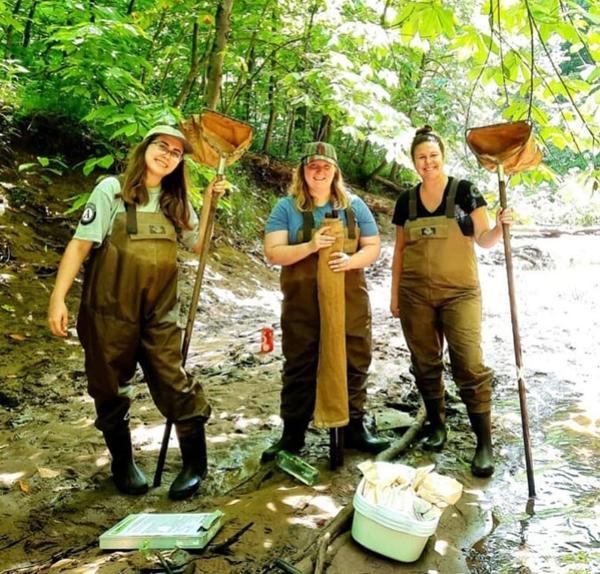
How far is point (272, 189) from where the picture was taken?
13.0 meters

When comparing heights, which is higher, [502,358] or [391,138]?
[391,138]

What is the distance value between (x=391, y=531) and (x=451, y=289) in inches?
61.4

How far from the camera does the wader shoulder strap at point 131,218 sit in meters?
2.85

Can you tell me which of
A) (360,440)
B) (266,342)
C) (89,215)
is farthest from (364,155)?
(89,215)

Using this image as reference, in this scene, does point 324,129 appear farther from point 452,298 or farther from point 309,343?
→ point 309,343

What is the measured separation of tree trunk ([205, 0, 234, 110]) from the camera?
252 inches

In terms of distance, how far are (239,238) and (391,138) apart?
5.26 metres

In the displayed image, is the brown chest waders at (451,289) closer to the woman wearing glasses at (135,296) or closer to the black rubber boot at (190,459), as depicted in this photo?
the woman wearing glasses at (135,296)

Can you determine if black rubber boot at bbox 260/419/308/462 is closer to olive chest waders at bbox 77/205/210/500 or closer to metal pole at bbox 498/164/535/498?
olive chest waders at bbox 77/205/210/500

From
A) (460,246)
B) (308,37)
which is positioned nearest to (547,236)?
(308,37)

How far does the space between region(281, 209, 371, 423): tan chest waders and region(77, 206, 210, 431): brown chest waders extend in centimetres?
65

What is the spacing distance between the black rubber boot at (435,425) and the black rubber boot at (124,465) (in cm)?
188

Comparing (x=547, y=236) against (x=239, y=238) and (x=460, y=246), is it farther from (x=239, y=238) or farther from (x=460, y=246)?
(x=460, y=246)

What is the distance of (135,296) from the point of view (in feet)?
9.47
